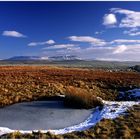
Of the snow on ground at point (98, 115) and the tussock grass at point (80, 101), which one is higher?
the tussock grass at point (80, 101)

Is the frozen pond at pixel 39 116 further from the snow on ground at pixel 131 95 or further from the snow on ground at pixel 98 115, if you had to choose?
the snow on ground at pixel 131 95

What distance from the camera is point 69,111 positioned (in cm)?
1805

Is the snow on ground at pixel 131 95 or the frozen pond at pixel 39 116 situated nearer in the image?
the frozen pond at pixel 39 116

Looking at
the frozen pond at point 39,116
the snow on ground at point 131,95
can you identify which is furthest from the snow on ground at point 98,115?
the snow on ground at point 131,95

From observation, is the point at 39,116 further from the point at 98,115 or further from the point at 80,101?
the point at 80,101

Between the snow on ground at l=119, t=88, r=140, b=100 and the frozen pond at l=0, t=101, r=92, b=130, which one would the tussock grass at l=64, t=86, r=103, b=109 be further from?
the snow on ground at l=119, t=88, r=140, b=100

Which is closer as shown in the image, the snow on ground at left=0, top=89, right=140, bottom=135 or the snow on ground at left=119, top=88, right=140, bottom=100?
the snow on ground at left=0, top=89, right=140, bottom=135

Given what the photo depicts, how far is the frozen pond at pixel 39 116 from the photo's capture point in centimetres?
1527

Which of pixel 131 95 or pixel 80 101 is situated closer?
pixel 80 101

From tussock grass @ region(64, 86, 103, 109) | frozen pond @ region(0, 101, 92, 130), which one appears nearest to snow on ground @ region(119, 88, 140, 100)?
tussock grass @ region(64, 86, 103, 109)

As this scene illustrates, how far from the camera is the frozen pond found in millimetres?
15273

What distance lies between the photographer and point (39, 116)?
16.9 meters

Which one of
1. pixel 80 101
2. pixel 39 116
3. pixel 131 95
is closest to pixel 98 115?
pixel 80 101

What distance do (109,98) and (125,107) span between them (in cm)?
603
